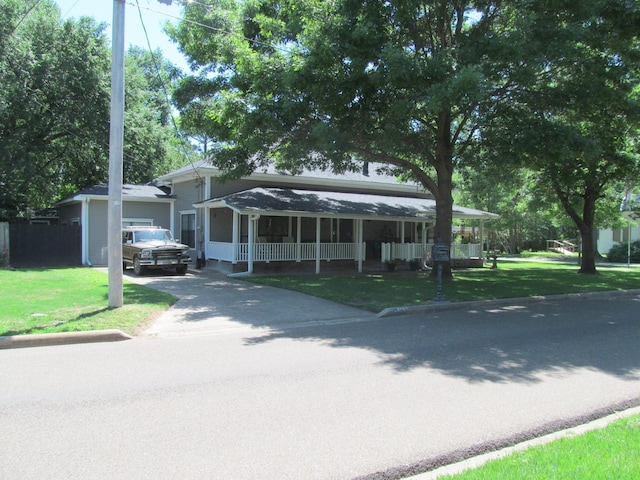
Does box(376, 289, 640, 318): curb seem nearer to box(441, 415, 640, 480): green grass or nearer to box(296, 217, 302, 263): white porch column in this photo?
box(441, 415, 640, 480): green grass

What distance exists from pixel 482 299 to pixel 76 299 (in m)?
9.85

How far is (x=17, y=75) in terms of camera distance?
2359 centimetres

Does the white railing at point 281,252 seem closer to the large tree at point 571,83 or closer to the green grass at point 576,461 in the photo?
the large tree at point 571,83

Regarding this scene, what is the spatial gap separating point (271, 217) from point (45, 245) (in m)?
10.2

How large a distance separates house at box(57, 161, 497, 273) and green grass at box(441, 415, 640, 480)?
15210 millimetres

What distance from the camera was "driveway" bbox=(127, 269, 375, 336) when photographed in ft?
31.1

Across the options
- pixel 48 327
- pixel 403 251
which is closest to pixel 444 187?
pixel 403 251

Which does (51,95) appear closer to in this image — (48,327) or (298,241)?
(298,241)

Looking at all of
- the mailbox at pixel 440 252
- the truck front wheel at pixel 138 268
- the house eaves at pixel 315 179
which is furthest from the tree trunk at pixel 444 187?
the truck front wheel at pixel 138 268

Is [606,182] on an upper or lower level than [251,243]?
upper

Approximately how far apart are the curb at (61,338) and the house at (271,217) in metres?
10.2

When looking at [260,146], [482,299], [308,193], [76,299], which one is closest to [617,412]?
[482,299]

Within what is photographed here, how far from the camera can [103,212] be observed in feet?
73.8

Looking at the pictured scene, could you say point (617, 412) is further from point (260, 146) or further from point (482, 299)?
point (260, 146)
